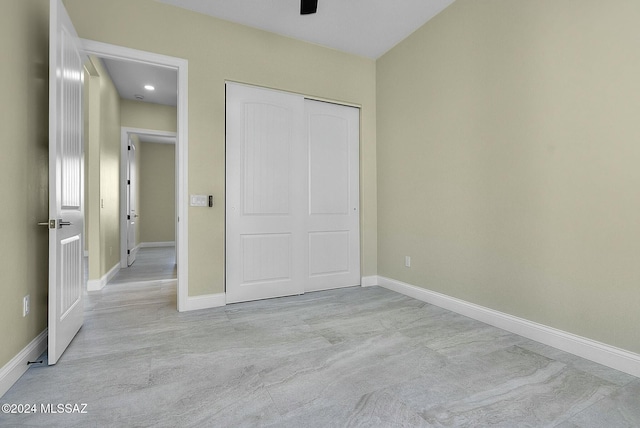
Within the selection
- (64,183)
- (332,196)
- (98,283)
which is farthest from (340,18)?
(98,283)

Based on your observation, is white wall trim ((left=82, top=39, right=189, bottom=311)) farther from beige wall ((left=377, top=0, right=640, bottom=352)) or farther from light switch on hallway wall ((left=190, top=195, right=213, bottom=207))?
beige wall ((left=377, top=0, right=640, bottom=352))

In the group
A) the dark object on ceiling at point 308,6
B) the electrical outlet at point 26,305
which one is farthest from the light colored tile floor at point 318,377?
the dark object on ceiling at point 308,6

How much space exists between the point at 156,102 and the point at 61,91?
3996 mm

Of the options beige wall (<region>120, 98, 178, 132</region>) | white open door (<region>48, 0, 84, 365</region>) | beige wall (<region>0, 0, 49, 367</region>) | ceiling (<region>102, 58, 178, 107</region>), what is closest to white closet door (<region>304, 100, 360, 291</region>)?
ceiling (<region>102, 58, 178, 107</region>)

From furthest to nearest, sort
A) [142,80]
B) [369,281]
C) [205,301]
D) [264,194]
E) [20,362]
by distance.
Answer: [142,80] < [369,281] < [264,194] < [205,301] < [20,362]

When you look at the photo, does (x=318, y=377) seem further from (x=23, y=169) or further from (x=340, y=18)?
(x=340, y=18)

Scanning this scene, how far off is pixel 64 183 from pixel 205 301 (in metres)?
1.62

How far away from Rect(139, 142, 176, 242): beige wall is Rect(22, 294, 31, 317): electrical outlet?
280 inches

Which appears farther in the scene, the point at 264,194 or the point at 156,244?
the point at 156,244

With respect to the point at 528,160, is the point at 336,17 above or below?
above

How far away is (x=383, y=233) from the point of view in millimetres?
4035

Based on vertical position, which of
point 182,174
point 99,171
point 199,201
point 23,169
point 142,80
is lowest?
point 199,201

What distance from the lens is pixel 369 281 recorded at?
4070 millimetres

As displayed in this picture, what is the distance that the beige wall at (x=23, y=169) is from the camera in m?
1.74
